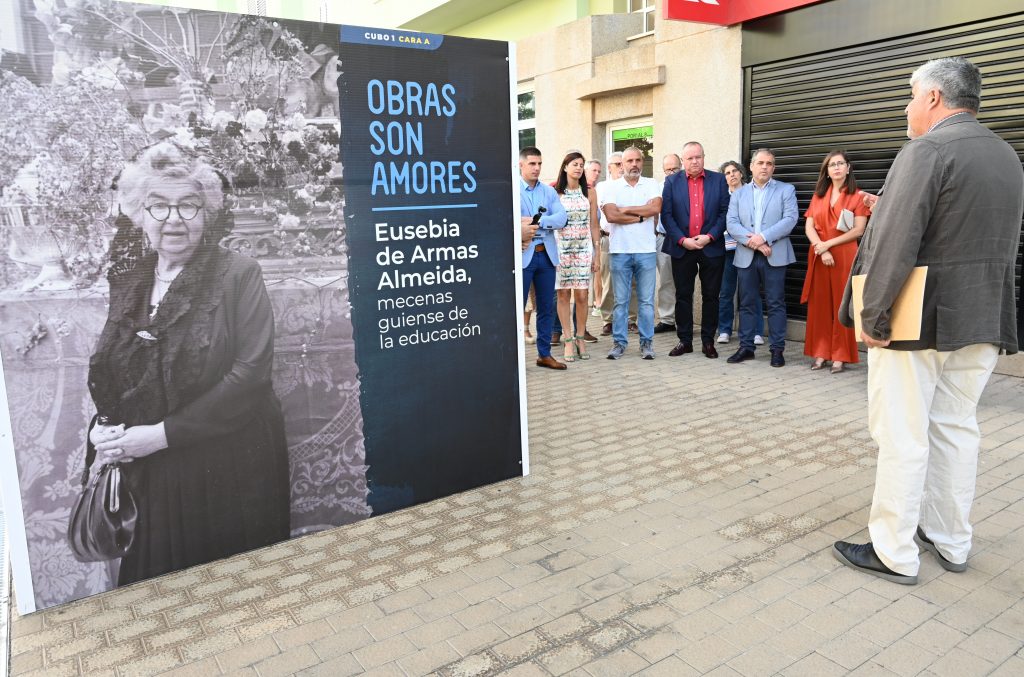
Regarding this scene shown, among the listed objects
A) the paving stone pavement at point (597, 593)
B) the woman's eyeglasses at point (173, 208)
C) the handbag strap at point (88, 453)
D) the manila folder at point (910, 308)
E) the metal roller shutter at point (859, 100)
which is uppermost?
the metal roller shutter at point (859, 100)

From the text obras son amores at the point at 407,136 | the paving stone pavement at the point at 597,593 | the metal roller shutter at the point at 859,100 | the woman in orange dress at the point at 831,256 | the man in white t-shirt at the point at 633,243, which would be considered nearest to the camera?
the paving stone pavement at the point at 597,593

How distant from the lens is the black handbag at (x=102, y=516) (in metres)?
3.53

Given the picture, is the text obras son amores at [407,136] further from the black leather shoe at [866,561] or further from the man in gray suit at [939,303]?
the black leather shoe at [866,561]

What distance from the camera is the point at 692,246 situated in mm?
8391

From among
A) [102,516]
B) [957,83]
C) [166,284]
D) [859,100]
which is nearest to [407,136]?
[166,284]

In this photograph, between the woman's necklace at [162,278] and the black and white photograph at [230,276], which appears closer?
the black and white photograph at [230,276]

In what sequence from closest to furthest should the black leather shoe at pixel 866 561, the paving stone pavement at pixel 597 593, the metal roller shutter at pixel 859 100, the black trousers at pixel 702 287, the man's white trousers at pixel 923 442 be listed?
the paving stone pavement at pixel 597 593 → the man's white trousers at pixel 923 442 → the black leather shoe at pixel 866 561 → the metal roller shutter at pixel 859 100 → the black trousers at pixel 702 287

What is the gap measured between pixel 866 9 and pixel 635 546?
6707mm

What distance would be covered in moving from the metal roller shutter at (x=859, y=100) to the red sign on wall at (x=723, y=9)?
572mm

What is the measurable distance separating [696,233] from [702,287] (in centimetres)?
60

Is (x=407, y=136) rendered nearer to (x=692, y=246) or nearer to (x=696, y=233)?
(x=692, y=246)

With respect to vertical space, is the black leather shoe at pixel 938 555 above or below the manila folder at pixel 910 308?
below

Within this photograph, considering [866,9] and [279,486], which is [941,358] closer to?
[279,486]

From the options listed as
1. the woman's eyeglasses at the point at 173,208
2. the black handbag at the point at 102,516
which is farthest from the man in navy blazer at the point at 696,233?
the black handbag at the point at 102,516
